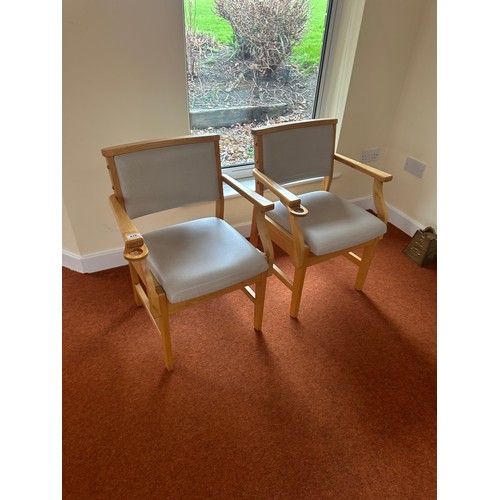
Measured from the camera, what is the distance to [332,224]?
1.63 meters

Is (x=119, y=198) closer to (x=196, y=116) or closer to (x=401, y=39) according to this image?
(x=196, y=116)

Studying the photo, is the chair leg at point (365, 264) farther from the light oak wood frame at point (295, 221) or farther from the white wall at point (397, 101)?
the white wall at point (397, 101)

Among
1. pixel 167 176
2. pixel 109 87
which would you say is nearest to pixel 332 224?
pixel 167 176

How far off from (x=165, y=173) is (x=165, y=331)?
2.19ft

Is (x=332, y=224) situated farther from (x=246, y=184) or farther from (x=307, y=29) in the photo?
(x=307, y=29)

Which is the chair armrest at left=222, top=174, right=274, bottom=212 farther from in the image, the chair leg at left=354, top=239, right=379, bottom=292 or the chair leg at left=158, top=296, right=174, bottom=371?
the chair leg at left=354, top=239, right=379, bottom=292

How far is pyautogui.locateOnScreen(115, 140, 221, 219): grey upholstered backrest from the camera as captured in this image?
1379mm

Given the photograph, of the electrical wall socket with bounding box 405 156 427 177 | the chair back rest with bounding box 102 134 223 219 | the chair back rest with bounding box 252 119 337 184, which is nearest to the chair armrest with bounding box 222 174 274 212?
the chair back rest with bounding box 102 134 223 219

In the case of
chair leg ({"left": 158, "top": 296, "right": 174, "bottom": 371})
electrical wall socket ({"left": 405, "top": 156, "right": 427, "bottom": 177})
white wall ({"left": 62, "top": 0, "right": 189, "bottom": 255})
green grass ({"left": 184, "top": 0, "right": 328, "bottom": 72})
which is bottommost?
chair leg ({"left": 158, "top": 296, "right": 174, "bottom": 371})

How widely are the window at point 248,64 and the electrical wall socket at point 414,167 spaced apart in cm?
79

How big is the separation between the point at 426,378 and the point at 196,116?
1824mm

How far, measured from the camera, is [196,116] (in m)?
1.97

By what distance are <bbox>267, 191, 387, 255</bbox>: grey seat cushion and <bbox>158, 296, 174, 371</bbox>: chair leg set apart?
71 cm

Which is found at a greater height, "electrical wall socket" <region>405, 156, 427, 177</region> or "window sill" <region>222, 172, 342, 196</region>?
"electrical wall socket" <region>405, 156, 427, 177</region>
